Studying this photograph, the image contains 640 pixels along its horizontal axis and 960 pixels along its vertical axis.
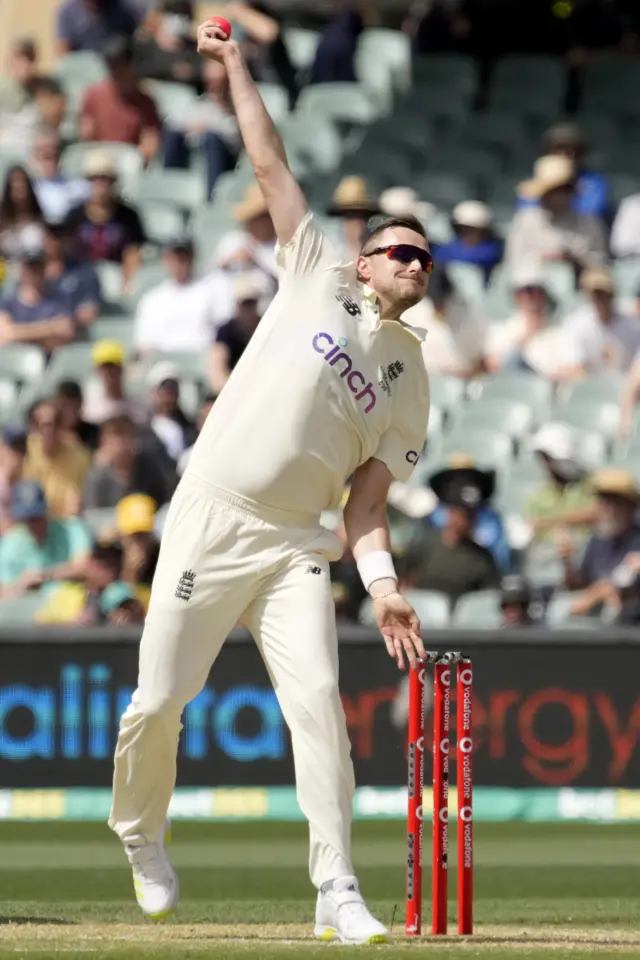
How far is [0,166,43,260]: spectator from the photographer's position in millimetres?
14852

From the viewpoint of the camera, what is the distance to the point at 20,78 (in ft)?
53.4

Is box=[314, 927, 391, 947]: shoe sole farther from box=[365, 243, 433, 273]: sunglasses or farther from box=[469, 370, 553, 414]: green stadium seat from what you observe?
box=[469, 370, 553, 414]: green stadium seat

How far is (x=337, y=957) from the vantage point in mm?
5191

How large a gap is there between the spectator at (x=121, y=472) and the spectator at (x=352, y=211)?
1940 mm

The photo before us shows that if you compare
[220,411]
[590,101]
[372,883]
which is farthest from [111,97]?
[220,411]

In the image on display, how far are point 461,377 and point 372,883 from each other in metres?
5.81

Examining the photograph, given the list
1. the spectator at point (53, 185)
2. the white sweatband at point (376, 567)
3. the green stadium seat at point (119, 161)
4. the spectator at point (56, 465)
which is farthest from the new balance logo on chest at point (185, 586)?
the green stadium seat at point (119, 161)

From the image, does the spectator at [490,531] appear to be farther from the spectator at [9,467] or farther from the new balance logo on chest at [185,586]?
the new balance logo on chest at [185,586]

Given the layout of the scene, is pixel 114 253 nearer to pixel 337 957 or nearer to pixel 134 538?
pixel 134 538

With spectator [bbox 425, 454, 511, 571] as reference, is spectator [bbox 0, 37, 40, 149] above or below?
above

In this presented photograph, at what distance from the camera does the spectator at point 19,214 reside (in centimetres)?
1485

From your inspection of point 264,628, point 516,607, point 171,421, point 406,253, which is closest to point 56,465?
point 171,421

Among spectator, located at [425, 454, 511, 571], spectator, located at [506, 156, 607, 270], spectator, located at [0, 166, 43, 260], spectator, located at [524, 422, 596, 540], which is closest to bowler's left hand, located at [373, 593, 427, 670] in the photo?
spectator, located at [425, 454, 511, 571]

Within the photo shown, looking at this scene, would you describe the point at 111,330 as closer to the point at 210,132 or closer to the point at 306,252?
the point at 210,132
